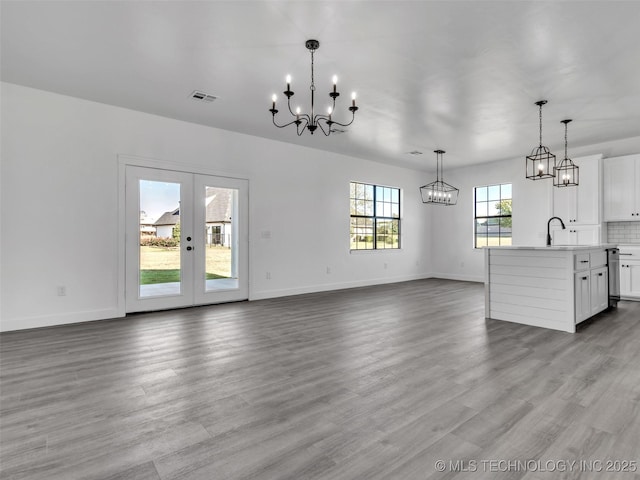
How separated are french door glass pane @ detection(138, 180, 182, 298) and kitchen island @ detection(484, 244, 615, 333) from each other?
453 centimetres

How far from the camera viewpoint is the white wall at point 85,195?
4.17 m

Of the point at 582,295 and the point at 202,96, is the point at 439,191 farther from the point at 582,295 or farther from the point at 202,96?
the point at 202,96

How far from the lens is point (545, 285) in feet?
13.4

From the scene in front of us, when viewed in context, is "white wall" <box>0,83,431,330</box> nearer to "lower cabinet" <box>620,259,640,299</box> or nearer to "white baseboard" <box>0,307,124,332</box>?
"white baseboard" <box>0,307,124,332</box>

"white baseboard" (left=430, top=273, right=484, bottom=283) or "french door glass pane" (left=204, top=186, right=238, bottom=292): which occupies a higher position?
"french door glass pane" (left=204, top=186, right=238, bottom=292)

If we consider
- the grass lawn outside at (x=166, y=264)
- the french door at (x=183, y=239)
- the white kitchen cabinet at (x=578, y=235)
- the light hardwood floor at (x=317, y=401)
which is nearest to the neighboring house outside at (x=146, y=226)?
the french door at (x=183, y=239)

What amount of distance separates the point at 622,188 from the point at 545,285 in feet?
12.2

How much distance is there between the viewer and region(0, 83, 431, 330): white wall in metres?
4.17

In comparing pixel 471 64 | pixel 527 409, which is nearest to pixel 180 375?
pixel 527 409

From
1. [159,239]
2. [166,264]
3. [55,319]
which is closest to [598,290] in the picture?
[166,264]

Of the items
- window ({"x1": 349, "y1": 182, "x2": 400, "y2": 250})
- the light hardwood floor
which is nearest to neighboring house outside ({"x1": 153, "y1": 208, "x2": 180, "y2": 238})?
the light hardwood floor

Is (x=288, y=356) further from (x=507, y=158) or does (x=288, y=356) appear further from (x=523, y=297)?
(x=507, y=158)

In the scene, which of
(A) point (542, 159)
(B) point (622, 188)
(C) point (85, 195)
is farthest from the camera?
(A) point (542, 159)

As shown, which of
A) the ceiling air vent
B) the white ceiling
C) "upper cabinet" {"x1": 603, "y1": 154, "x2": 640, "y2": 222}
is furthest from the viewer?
"upper cabinet" {"x1": 603, "y1": 154, "x2": 640, "y2": 222}
